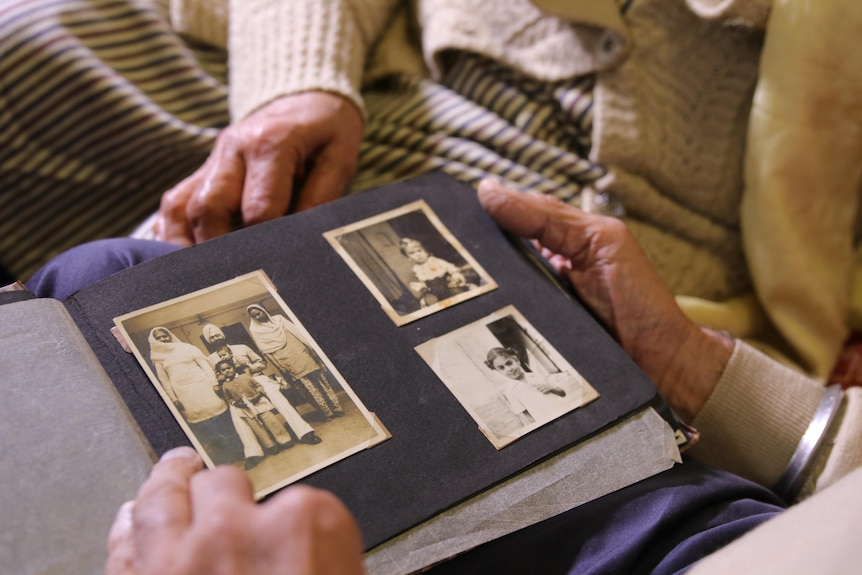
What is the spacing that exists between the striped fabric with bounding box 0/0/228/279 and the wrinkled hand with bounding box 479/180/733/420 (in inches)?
18.2

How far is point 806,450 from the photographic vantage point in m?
0.75

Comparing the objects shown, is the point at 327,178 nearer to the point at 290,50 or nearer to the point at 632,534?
the point at 290,50

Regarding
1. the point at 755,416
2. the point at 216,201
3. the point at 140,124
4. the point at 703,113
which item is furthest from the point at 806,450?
the point at 140,124

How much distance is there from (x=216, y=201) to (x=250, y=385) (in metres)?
0.31

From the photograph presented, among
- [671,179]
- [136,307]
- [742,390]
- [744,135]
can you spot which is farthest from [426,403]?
[744,135]

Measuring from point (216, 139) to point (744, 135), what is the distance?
0.68 meters

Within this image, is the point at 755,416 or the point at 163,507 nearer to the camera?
the point at 163,507

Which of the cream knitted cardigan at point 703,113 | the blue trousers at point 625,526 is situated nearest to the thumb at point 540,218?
the cream knitted cardigan at point 703,113

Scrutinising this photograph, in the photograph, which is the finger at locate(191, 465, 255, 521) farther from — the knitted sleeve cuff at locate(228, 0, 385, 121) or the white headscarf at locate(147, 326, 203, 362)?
the knitted sleeve cuff at locate(228, 0, 385, 121)

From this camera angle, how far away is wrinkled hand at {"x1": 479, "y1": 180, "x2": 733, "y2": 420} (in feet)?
2.51

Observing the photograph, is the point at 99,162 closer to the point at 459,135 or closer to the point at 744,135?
the point at 459,135

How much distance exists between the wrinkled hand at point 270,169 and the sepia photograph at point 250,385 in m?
0.22

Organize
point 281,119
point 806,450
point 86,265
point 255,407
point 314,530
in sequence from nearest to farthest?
point 314,530 → point 255,407 → point 86,265 → point 806,450 → point 281,119

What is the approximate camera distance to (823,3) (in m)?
0.79
